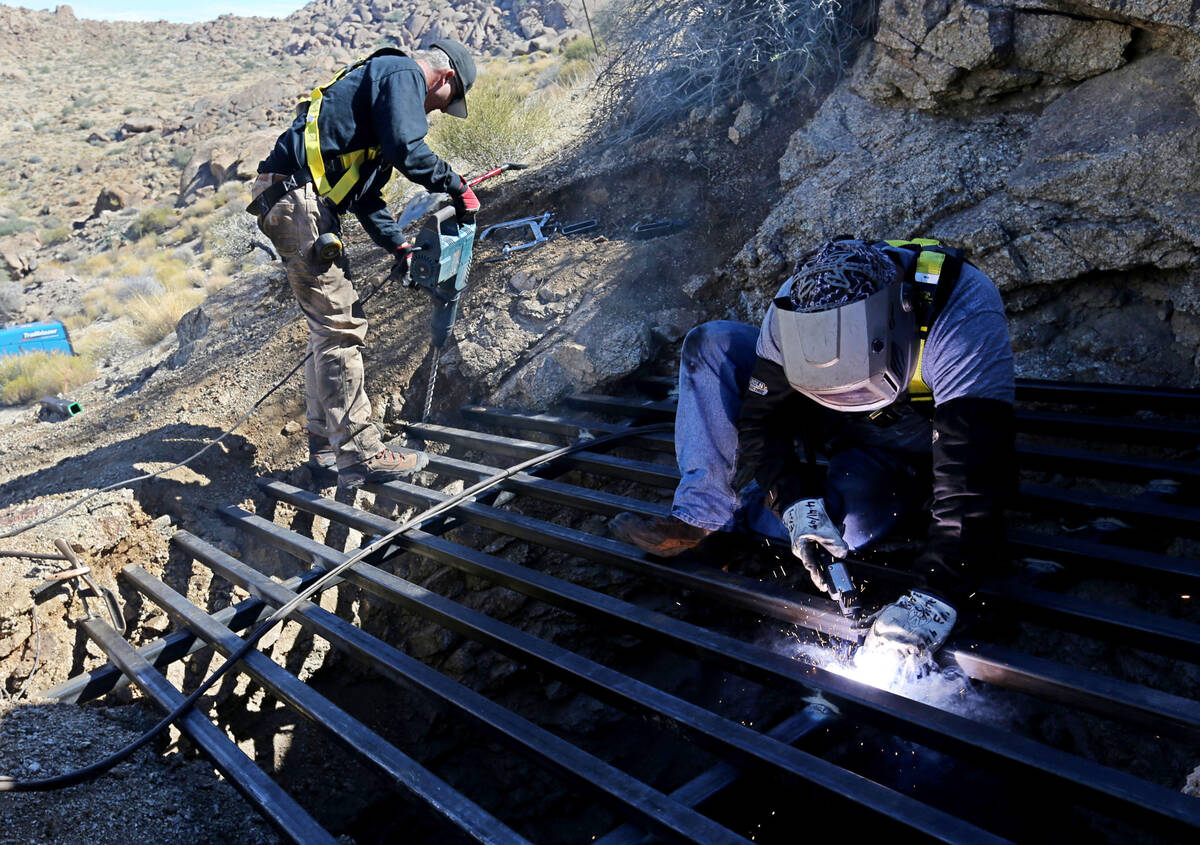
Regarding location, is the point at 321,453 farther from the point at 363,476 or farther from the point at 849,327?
the point at 849,327

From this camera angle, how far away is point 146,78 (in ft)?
118

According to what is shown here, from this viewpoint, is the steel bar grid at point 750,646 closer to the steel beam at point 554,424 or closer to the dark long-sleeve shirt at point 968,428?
the steel beam at point 554,424

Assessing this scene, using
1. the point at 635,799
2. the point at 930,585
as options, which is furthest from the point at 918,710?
the point at 635,799

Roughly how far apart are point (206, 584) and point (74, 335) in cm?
1144

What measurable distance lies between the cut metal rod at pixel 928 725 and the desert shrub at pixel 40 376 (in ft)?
30.5

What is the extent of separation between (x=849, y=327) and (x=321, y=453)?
3119 mm

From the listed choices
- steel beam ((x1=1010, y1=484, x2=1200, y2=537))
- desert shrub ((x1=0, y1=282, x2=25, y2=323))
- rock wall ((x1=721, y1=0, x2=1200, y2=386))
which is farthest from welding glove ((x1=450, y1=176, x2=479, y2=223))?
desert shrub ((x1=0, y1=282, x2=25, y2=323))

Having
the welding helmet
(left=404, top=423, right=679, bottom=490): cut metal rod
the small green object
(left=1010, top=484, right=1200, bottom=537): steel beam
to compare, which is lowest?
(left=404, top=423, right=679, bottom=490): cut metal rod

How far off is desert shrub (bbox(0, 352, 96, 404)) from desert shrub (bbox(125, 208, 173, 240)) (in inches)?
372

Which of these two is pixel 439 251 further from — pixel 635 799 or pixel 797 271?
pixel 635 799

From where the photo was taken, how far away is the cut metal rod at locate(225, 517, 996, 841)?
5.72ft

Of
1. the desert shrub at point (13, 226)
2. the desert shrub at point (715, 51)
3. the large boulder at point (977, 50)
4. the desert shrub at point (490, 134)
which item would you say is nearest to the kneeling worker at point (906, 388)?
the large boulder at point (977, 50)

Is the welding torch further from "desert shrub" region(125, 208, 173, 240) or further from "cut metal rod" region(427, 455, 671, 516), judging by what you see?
"desert shrub" region(125, 208, 173, 240)

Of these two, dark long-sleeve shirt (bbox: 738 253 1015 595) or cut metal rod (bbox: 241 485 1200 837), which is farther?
dark long-sleeve shirt (bbox: 738 253 1015 595)
